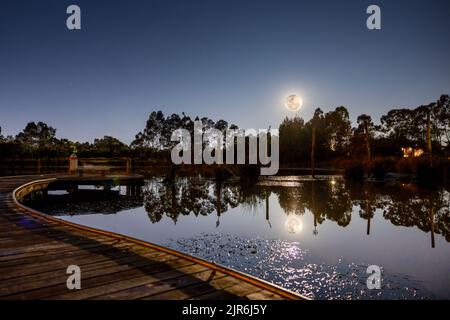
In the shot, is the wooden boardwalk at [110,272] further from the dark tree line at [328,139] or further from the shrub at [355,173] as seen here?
the dark tree line at [328,139]

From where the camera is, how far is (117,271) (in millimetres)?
3518

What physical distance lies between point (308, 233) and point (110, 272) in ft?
19.6

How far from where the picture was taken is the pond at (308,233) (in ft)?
16.3

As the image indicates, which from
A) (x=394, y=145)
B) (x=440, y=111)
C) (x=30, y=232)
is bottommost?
(x=30, y=232)

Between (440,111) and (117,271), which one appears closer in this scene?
(117,271)

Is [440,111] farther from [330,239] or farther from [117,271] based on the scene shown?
[117,271]

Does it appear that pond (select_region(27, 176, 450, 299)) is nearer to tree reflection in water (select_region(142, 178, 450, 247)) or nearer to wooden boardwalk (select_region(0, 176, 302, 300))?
tree reflection in water (select_region(142, 178, 450, 247))

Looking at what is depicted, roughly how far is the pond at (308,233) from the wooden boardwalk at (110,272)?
1.74m

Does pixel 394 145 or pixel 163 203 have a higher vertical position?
pixel 394 145

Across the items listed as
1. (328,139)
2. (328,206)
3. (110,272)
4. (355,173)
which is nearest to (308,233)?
(328,206)

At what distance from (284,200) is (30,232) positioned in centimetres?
1082

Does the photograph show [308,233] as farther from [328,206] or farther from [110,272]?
[110,272]
